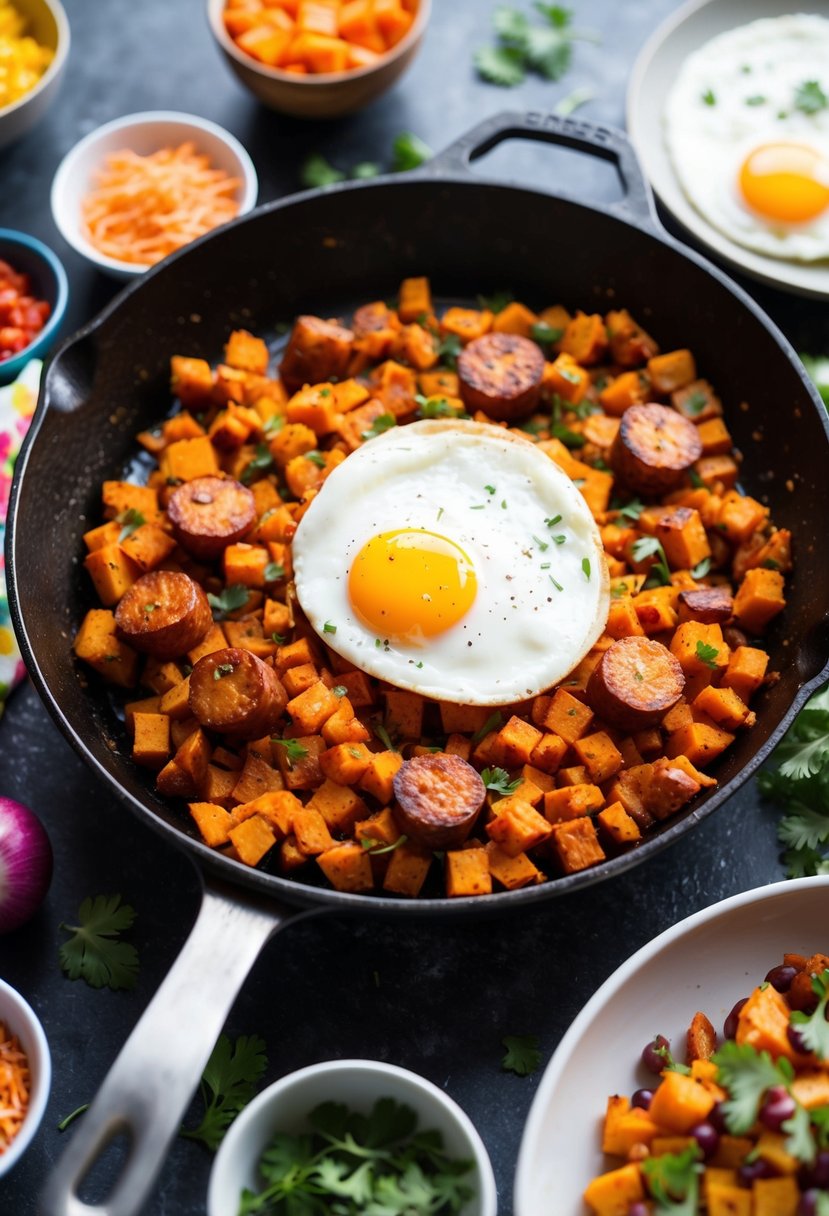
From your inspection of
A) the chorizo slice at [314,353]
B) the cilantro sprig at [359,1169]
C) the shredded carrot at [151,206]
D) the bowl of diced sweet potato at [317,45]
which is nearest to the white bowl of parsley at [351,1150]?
the cilantro sprig at [359,1169]

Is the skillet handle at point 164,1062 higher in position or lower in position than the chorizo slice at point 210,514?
lower

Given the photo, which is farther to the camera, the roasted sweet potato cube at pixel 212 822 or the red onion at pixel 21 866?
the red onion at pixel 21 866

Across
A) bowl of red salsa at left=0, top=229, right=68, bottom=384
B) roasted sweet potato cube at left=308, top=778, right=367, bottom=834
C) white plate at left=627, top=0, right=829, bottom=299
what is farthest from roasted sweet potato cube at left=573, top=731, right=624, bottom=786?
bowl of red salsa at left=0, top=229, right=68, bottom=384

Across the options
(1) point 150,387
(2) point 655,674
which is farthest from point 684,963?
(1) point 150,387

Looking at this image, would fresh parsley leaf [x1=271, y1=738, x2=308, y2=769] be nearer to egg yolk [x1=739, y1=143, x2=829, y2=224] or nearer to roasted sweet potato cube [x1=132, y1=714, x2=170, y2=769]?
roasted sweet potato cube [x1=132, y1=714, x2=170, y2=769]

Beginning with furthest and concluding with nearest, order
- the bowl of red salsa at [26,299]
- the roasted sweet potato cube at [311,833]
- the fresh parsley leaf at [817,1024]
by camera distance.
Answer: the bowl of red salsa at [26,299], the roasted sweet potato cube at [311,833], the fresh parsley leaf at [817,1024]

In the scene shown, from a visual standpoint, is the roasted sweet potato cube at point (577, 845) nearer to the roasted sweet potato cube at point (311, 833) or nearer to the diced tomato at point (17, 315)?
the roasted sweet potato cube at point (311, 833)
